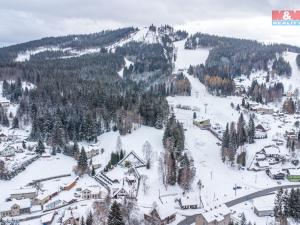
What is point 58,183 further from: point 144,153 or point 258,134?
point 258,134

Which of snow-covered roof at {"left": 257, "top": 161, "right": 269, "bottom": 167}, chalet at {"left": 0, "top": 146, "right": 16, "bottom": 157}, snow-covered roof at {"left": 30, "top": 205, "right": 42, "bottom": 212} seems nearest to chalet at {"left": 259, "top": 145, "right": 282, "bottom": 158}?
snow-covered roof at {"left": 257, "top": 161, "right": 269, "bottom": 167}

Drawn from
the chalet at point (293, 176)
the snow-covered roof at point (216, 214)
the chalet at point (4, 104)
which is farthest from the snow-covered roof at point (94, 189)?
the chalet at point (4, 104)

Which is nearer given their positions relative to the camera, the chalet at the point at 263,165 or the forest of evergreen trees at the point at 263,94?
the chalet at the point at 263,165

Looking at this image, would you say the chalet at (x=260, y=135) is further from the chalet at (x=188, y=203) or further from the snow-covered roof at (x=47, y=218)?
the snow-covered roof at (x=47, y=218)

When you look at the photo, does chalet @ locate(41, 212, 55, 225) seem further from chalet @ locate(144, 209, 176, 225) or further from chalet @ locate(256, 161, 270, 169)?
chalet @ locate(256, 161, 270, 169)

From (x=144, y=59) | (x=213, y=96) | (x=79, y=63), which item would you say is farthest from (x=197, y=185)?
(x=144, y=59)
